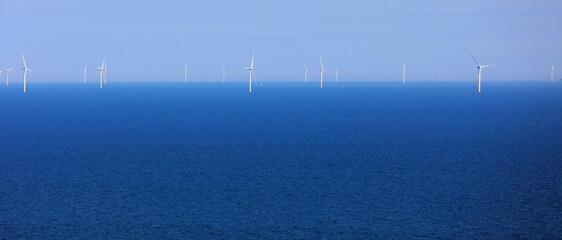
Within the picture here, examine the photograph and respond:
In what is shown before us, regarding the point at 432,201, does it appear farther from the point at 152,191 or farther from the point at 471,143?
the point at 471,143

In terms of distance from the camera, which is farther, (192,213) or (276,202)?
(276,202)

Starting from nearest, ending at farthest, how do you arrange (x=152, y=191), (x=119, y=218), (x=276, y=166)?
(x=119, y=218), (x=152, y=191), (x=276, y=166)

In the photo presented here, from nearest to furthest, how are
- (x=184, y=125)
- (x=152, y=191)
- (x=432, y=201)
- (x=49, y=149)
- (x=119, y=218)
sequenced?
(x=119, y=218) → (x=432, y=201) → (x=152, y=191) → (x=49, y=149) → (x=184, y=125)

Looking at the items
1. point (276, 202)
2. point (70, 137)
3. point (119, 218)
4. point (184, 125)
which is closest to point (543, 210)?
point (276, 202)

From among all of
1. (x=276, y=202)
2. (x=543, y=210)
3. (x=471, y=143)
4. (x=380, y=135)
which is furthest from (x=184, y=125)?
(x=543, y=210)

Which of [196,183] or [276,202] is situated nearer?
[276,202]

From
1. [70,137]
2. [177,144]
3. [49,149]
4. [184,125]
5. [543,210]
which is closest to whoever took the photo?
[543,210]

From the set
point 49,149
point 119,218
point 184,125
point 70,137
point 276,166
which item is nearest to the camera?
point 119,218

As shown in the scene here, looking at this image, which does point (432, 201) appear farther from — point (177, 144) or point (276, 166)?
point (177, 144)
